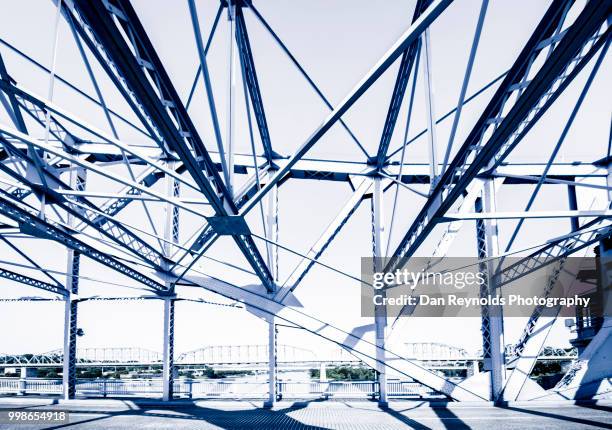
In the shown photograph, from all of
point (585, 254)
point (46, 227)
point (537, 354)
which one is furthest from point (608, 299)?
point (46, 227)

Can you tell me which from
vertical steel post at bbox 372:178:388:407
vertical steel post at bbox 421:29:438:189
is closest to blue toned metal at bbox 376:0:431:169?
vertical steel post at bbox 421:29:438:189

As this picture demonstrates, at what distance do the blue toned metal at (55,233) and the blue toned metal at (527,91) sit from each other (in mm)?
8891

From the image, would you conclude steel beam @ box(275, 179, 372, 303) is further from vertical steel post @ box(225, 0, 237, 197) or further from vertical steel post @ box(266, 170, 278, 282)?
vertical steel post @ box(225, 0, 237, 197)

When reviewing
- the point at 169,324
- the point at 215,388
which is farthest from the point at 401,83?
the point at 215,388

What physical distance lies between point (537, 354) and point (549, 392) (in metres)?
1.36

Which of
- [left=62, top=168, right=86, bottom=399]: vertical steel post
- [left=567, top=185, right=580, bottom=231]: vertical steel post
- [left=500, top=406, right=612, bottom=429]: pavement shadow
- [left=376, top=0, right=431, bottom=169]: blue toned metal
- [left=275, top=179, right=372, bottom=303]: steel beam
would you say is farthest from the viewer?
[left=567, top=185, right=580, bottom=231]: vertical steel post

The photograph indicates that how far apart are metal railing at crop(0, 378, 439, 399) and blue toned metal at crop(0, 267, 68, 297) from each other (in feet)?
12.4

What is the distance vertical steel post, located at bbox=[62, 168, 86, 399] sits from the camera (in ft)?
55.2

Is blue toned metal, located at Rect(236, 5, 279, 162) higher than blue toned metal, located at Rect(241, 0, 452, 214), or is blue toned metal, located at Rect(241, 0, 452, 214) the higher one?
blue toned metal, located at Rect(236, 5, 279, 162)

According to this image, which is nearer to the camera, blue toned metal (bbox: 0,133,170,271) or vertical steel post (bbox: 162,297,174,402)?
blue toned metal (bbox: 0,133,170,271)

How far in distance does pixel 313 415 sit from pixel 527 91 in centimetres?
1038

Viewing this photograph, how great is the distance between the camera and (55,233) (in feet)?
40.9

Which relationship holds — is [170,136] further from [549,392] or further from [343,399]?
[549,392]

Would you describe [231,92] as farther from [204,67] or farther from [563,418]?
[563,418]
